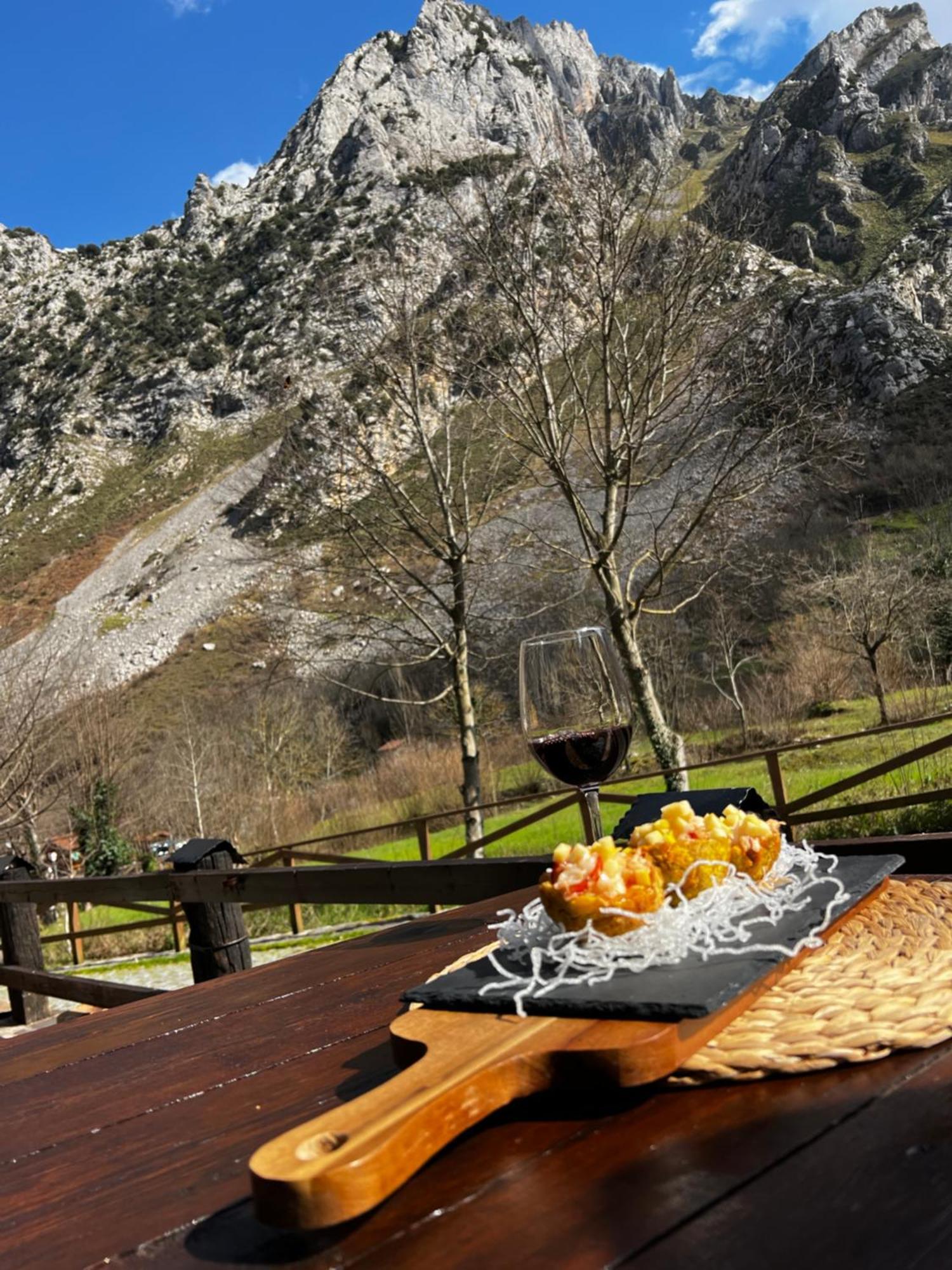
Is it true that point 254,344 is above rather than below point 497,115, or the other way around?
below

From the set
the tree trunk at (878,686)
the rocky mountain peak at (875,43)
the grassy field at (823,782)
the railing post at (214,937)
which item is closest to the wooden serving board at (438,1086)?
the railing post at (214,937)

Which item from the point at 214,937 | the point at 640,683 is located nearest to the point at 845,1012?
the point at 214,937

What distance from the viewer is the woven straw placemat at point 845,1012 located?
0.79 metres

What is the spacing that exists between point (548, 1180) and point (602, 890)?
309mm

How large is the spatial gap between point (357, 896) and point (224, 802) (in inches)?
914

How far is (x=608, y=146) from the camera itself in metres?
12.3

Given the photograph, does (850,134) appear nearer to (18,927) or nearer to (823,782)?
(823,782)

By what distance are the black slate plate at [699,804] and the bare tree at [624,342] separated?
9.27 meters

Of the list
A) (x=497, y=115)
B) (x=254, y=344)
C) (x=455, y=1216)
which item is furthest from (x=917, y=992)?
(x=497, y=115)

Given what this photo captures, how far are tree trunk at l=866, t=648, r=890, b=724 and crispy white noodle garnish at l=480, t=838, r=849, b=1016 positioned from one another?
1858cm

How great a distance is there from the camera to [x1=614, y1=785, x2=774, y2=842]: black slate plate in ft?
4.90

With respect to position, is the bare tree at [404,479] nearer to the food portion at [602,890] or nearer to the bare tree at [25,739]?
the bare tree at [25,739]

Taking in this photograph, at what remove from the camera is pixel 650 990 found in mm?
820

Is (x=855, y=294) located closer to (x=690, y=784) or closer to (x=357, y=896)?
(x=690, y=784)
